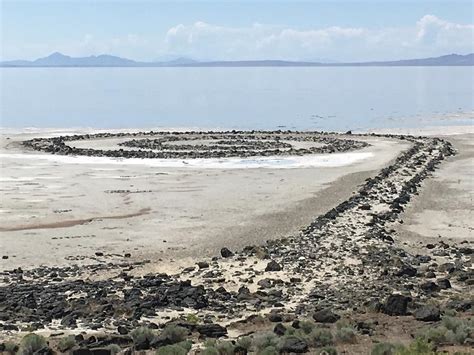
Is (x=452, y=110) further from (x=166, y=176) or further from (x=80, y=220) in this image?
(x=80, y=220)

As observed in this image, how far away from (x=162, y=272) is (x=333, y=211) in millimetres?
10846

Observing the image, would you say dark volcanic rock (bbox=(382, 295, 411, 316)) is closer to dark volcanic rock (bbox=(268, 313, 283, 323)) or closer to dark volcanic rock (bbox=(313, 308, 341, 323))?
dark volcanic rock (bbox=(313, 308, 341, 323))

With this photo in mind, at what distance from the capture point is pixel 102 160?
52.7m

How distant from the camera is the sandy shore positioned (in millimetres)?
→ 27578

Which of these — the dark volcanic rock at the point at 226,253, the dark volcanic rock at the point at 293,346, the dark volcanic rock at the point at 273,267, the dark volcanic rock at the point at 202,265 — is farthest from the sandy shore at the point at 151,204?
the dark volcanic rock at the point at 293,346

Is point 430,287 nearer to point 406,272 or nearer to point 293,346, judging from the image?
point 406,272

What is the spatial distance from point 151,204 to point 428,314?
818 inches

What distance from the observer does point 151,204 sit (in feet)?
118

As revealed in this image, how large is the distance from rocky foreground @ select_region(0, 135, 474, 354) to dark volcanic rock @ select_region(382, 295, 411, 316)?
0.07 feet

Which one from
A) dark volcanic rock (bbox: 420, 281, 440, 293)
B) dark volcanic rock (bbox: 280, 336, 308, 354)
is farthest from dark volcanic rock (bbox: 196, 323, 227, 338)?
dark volcanic rock (bbox: 420, 281, 440, 293)

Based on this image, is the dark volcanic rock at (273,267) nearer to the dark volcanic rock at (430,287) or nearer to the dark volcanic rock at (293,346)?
the dark volcanic rock at (430,287)

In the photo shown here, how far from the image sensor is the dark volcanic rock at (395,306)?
17.6 m

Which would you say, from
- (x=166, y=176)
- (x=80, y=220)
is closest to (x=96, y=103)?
(x=166, y=176)

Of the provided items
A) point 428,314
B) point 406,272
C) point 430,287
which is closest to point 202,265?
point 406,272
